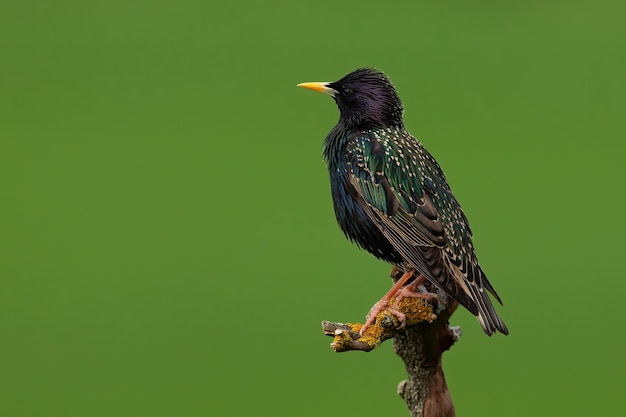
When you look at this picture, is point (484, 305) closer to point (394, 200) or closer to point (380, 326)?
point (380, 326)

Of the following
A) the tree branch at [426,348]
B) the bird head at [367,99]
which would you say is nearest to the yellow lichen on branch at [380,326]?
the tree branch at [426,348]

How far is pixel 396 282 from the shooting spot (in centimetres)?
455

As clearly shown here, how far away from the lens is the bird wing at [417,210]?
157 inches

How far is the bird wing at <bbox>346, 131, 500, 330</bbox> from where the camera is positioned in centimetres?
398

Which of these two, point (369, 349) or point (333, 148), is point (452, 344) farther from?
point (333, 148)

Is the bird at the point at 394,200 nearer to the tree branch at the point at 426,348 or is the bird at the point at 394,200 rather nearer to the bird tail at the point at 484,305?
the bird tail at the point at 484,305

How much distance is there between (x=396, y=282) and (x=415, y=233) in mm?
521

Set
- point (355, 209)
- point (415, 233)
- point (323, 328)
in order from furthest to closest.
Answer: point (355, 209) → point (415, 233) → point (323, 328)

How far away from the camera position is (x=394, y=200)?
4227 millimetres

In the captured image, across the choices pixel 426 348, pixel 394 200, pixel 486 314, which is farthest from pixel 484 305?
pixel 394 200

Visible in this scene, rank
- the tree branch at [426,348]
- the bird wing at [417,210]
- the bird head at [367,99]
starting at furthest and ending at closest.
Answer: the bird head at [367,99] → the tree branch at [426,348] → the bird wing at [417,210]

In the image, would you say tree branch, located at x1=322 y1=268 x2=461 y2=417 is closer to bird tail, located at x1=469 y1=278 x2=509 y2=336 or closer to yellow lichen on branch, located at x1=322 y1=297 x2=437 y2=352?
yellow lichen on branch, located at x1=322 y1=297 x2=437 y2=352

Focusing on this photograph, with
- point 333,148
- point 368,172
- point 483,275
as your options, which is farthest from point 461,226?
point 333,148

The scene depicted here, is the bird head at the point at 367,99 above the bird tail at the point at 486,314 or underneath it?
above
